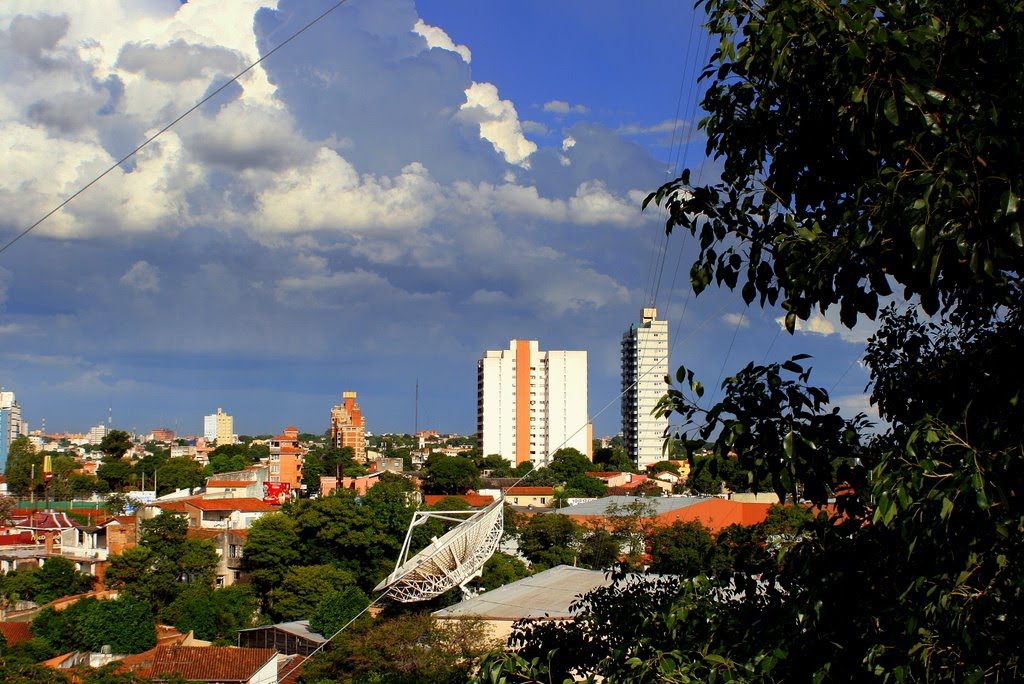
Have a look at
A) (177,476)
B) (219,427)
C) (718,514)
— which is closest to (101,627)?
(718,514)

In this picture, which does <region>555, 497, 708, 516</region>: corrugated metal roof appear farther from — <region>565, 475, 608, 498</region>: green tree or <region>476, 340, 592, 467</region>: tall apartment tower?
<region>476, 340, 592, 467</region>: tall apartment tower

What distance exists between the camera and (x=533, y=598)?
18.3 m

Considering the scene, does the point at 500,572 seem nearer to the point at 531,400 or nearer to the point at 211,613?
the point at 211,613

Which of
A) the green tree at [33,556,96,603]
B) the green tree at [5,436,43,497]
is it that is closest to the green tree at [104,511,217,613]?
the green tree at [33,556,96,603]

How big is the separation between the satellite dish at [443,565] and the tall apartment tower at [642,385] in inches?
2503

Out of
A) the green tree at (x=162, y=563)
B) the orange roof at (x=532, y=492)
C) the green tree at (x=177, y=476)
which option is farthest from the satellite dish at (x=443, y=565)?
the green tree at (x=177, y=476)

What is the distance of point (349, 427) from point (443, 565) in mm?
68398

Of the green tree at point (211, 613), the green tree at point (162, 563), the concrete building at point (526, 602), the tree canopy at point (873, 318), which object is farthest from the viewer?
the green tree at point (162, 563)

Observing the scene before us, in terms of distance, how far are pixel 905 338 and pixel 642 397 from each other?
3259 inches

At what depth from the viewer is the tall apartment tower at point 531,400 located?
77375 millimetres

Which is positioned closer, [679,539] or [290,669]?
[290,669]

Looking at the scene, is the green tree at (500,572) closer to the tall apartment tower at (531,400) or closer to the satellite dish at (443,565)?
the satellite dish at (443,565)

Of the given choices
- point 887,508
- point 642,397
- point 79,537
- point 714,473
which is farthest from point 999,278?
point 642,397

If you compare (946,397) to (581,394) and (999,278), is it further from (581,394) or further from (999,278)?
(581,394)
